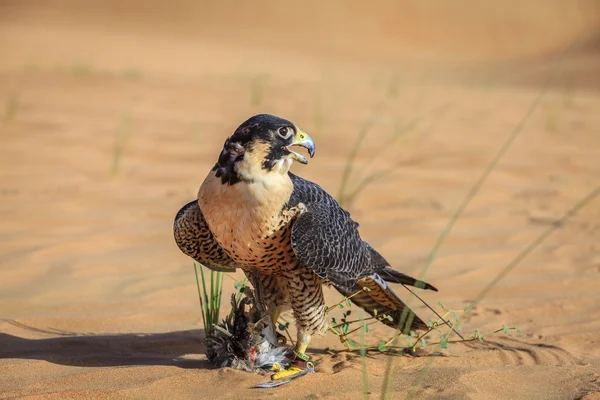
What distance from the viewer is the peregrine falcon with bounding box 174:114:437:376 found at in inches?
114

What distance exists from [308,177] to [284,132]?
154 inches

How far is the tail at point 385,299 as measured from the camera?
3.33 metres

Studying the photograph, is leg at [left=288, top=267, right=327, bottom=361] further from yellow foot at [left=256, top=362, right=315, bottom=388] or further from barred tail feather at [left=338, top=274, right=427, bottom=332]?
barred tail feather at [left=338, top=274, right=427, bottom=332]

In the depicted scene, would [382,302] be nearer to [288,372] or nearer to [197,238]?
[288,372]

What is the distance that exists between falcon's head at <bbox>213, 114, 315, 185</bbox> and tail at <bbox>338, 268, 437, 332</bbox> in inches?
28.4

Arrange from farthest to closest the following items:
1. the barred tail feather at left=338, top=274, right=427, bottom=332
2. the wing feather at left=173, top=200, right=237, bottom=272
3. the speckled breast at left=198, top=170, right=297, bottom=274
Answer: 1. the barred tail feather at left=338, top=274, right=427, bottom=332
2. the wing feather at left=173, top=200, right=237, bottom=272
3. the speckled breast at left=198, top=170, right=297, bottom=274

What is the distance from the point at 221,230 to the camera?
115 inches

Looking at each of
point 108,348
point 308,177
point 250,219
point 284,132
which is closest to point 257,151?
point 284,132

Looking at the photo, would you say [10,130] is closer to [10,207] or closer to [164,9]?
[10,207]

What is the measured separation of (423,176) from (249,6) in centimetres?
3298

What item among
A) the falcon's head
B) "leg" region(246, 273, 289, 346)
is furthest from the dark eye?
"leg" region(246, 273, 289, 346)

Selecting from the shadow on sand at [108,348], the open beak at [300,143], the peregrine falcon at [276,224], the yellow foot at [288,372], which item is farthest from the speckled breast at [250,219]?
the shadow on sand at [108,348]

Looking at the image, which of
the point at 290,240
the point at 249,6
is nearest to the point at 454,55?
the point at 249,6

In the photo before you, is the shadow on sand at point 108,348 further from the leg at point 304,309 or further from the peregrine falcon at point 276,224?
the peregrine falcon at point 276,224
